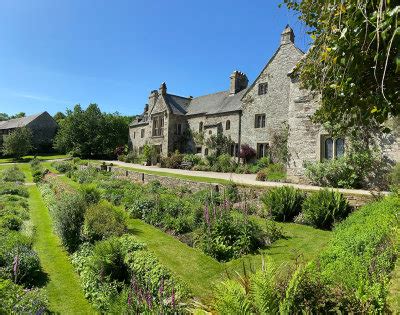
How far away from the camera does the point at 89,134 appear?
51875 millimetres

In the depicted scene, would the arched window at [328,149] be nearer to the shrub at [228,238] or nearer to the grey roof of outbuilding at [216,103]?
the shrub at [228,238]

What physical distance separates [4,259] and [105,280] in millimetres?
3077

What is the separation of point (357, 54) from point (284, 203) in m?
8.85

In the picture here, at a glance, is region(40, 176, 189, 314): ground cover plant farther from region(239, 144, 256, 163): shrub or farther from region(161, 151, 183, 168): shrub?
region(161, 151, 183, 168): shrub

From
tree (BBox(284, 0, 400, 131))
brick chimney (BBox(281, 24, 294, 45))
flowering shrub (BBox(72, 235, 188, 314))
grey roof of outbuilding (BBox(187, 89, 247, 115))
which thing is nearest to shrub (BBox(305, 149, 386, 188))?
tree (BBox(284, 0, 400, 131))

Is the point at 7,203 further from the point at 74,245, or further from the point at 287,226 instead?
the point at 287,226

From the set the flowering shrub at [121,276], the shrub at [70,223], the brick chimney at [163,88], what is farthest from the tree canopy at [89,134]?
the flowering shrub at [121,276]

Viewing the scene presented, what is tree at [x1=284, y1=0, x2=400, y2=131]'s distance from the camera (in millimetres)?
3236

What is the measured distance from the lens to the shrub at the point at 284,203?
11.9 m

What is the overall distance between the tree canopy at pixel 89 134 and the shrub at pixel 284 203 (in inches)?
1693

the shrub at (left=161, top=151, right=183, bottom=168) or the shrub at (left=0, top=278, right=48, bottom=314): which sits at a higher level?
the shrub at (left=161, top=151, right=183, bottom=168)

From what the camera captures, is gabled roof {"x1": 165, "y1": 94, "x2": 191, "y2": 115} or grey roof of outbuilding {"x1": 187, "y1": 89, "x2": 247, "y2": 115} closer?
grey roof of outbuilding {"x1": 187, "y1": 89, "x2": 247, "y2": 115}

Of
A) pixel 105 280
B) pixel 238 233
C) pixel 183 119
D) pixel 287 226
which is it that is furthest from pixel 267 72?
pixel 105 280

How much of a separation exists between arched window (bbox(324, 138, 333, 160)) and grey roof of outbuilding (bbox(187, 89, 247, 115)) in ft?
44.9
